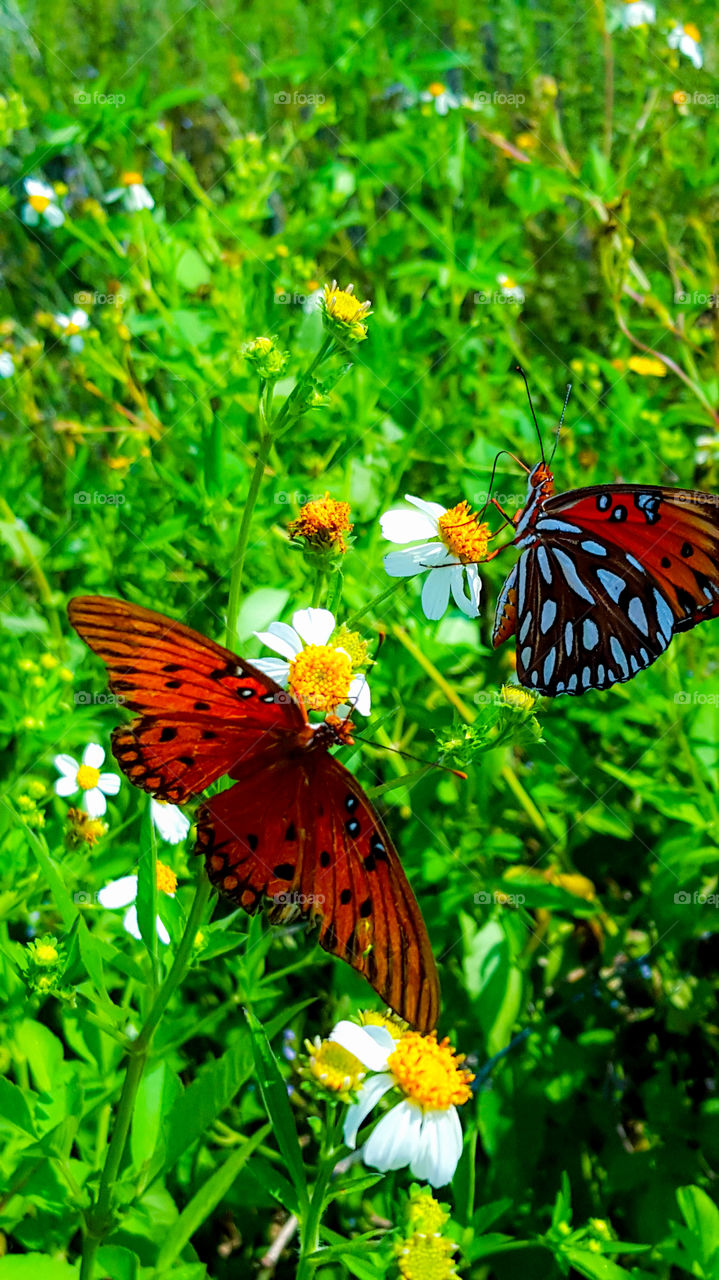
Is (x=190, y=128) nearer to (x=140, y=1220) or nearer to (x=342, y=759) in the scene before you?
(x=342, y=759)

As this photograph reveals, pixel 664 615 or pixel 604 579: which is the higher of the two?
pixel 604 579

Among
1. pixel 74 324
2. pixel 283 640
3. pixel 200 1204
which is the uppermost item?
pixel 74 324

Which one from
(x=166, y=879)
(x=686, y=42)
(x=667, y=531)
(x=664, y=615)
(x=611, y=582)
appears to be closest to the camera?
(x=166, y=879)

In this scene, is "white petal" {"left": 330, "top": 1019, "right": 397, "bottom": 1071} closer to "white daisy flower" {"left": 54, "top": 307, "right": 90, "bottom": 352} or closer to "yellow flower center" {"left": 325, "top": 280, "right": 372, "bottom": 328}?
"yellow flower center" {"left": 325, "top": 280, "right": 372, "bottom": 328}

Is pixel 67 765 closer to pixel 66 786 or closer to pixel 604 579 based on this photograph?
pixel 66 786

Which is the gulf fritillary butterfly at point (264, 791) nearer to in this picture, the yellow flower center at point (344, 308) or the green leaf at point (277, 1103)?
the green leaf at point (277, 1103)

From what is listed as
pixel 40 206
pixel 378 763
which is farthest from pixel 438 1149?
pixel 40 206

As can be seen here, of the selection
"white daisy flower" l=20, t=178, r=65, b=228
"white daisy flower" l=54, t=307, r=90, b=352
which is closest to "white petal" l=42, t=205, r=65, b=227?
"white daisy flower" l=20, t=178, r=65, b=228

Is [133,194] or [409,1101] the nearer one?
[409,1101]
